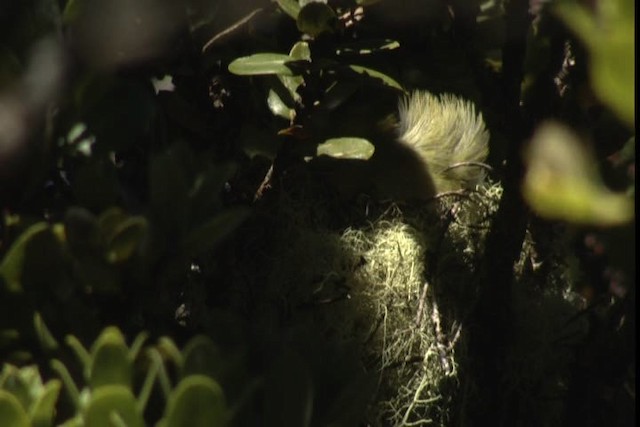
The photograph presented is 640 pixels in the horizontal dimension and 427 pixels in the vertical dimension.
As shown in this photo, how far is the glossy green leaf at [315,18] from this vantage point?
1.17m

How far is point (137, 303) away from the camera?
0.97 meters

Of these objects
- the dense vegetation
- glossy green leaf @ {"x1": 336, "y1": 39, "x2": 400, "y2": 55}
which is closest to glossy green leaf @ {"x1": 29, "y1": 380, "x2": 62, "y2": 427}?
the dense vegetation

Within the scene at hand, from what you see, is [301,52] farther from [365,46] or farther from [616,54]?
[616,54]

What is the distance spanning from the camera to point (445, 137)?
50.5 inches

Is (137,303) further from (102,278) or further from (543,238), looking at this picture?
(543,238)

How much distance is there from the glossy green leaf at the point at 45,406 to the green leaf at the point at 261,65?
45cm

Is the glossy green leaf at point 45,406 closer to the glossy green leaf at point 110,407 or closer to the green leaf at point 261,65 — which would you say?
the glossy green leaf at point 110,407

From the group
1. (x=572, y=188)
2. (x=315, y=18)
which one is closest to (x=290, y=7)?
(x=315, y=18)

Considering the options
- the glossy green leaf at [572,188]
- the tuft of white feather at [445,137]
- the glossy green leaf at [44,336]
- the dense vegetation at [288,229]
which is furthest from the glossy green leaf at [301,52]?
the glossy green leaf at [572,188]

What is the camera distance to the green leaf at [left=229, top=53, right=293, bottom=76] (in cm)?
116

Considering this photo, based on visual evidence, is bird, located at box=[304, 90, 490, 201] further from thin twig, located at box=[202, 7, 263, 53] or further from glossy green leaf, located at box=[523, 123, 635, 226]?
glossy green leaf, located at box=[523, 123, 635, 226]

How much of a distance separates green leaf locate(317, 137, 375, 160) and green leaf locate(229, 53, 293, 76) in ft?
0.31

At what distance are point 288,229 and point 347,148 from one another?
16cm

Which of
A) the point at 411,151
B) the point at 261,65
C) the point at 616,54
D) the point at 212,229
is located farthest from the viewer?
the point at 411,151
